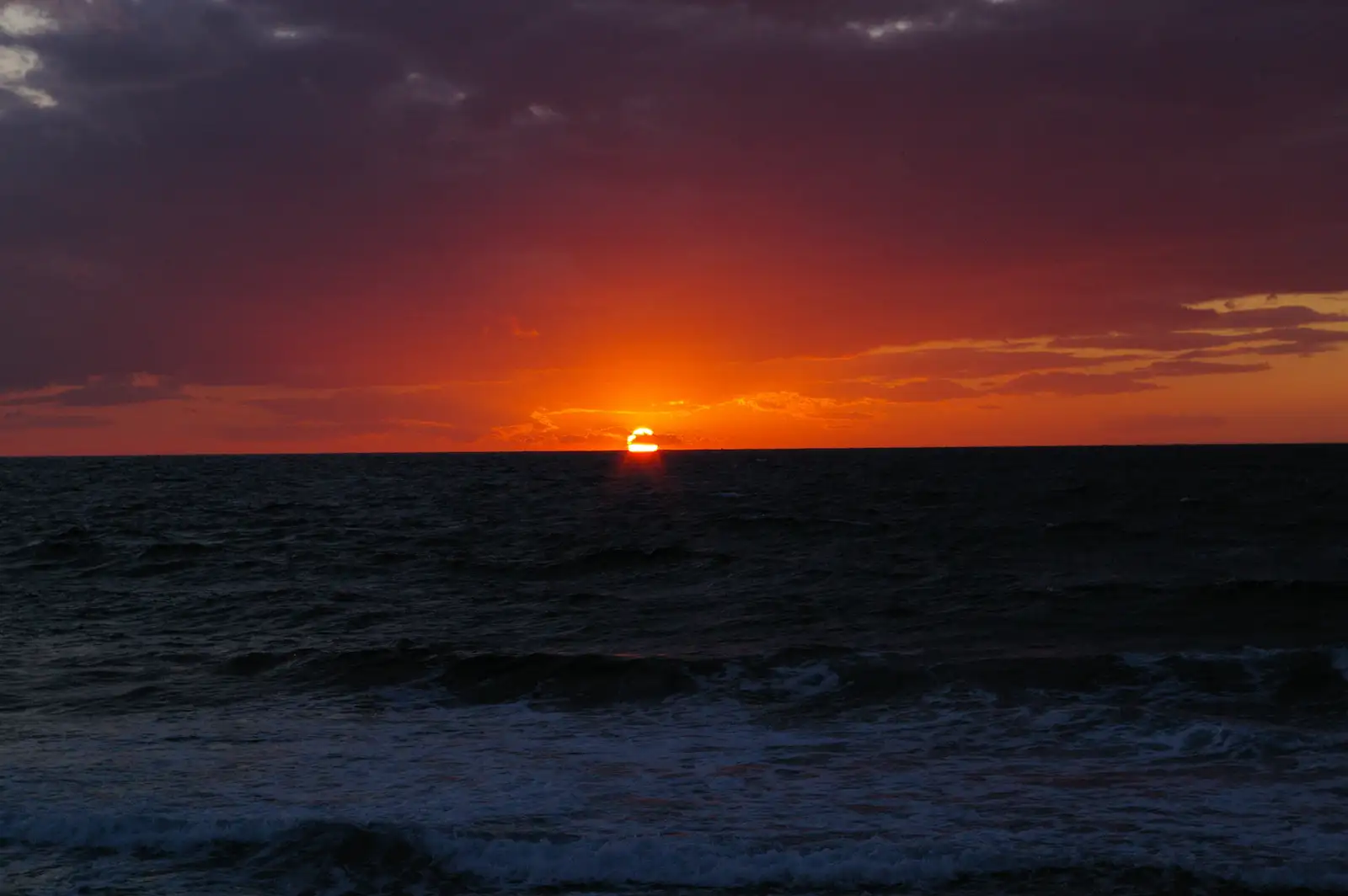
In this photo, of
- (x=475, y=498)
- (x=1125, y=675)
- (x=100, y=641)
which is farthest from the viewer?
(x=475, y=498)

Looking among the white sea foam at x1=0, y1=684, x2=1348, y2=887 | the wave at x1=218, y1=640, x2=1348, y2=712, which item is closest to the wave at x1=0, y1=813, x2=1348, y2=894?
the white sea foam at x1=0, y1=684, x2=1348, y2=887

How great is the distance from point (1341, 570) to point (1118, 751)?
20.5m

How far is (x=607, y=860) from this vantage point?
1022cm

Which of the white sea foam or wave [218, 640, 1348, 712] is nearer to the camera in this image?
the white sea foam

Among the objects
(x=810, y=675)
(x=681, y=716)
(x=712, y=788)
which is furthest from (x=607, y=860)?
(x=810, y=675)

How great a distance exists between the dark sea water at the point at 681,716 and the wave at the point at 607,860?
0.04 metres

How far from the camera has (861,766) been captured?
1335 cm

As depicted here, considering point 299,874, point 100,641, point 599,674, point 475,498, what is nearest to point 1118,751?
point 599,674

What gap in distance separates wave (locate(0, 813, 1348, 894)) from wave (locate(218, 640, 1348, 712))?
6651 millimetres

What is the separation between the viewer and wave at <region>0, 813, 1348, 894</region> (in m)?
9.62

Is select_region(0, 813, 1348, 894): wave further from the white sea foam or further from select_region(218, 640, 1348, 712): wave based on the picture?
select_region(218, 640, 1348, 712): wave

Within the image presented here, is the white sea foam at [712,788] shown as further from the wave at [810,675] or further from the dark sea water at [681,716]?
the wave at [810,675]

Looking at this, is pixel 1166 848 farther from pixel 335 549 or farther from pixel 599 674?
pixel 335 549

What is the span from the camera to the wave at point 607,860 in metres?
9.62
